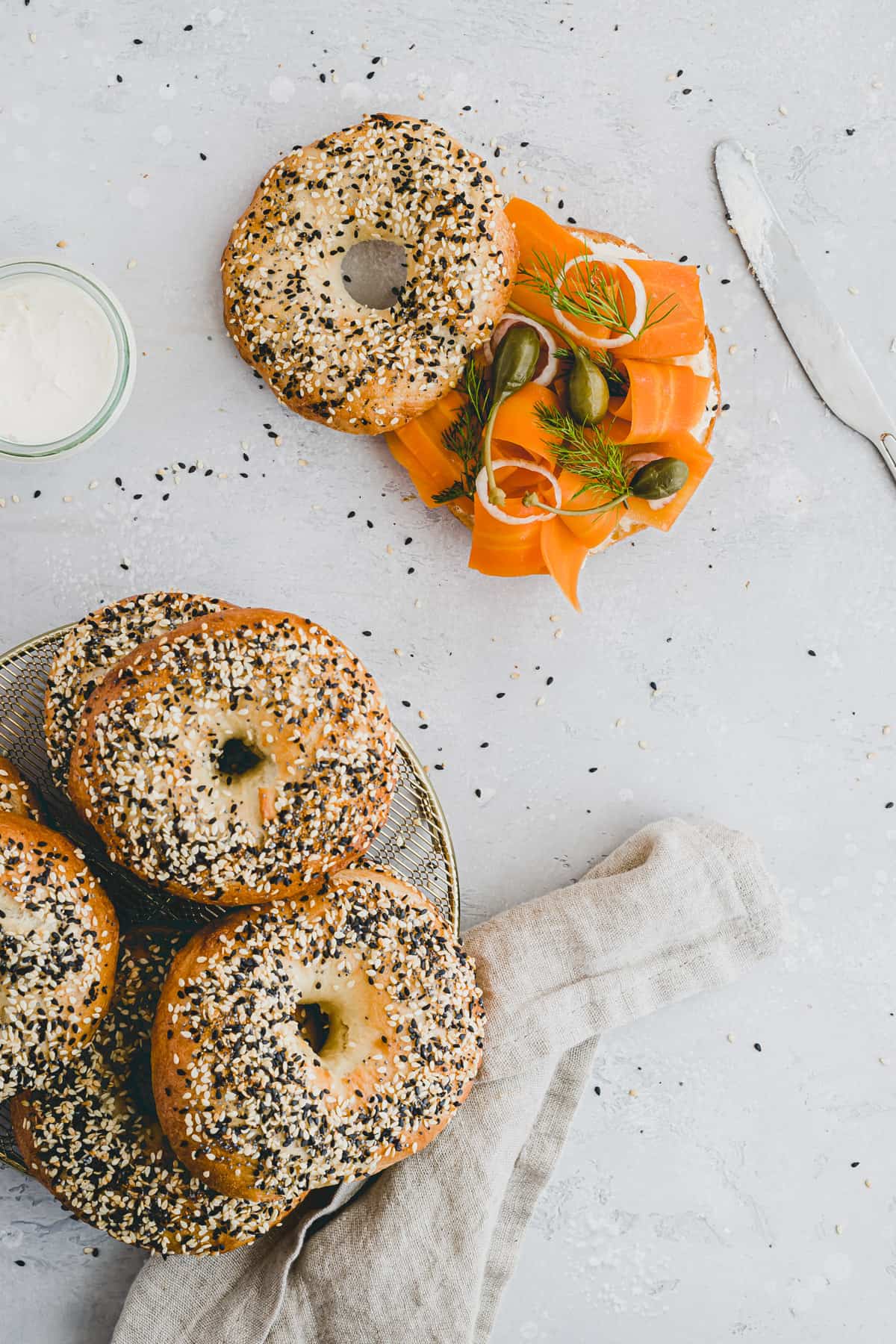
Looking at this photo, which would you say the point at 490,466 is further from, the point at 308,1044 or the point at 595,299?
the point at 308,1044

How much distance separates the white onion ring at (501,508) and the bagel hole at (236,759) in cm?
56

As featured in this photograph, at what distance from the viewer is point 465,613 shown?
6.11 ft

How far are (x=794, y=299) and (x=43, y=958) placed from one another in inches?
64.6

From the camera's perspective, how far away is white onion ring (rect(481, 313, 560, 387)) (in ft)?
5.65

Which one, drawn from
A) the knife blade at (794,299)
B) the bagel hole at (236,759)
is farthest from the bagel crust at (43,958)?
the knife blade at (794,299)

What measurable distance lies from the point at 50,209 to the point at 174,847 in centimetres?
114

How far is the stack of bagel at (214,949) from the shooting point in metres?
1.37

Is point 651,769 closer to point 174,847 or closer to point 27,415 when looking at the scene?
point 174,847

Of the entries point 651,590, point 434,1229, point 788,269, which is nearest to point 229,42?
point 788,269

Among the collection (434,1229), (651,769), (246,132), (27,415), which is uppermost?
(246,132)

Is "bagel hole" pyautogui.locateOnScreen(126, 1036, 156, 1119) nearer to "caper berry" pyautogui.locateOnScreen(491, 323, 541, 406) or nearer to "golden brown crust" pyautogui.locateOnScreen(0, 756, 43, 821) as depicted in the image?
"golden brown crust" pyautogui.locateOnScreen(0, 756, 43, 821)

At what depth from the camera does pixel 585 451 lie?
171cm

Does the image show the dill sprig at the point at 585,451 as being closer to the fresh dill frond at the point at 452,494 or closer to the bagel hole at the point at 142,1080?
the fresh dill frond at the point at 452,494

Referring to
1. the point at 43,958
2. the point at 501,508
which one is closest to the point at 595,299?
the point at 501,508
